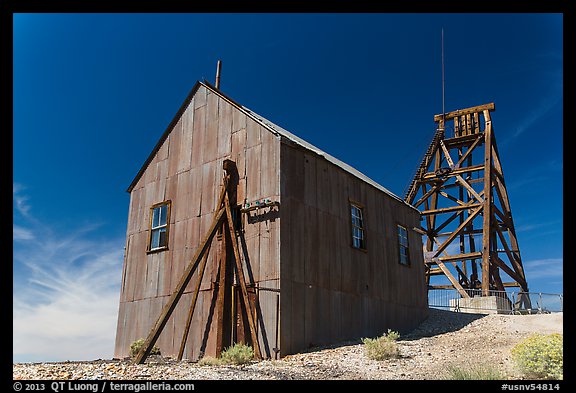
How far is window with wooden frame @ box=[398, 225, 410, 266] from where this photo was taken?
22.5m

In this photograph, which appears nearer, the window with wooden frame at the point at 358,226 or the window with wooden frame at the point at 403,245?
the window with wooden frame at the point at 358,226

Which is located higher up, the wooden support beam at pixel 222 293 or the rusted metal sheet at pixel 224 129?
the rusted metal sheet at pixel 224 129

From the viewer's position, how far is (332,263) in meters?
17.6

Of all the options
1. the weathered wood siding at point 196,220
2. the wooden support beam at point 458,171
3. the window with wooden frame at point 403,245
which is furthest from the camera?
the wooden support beam at point 458,171

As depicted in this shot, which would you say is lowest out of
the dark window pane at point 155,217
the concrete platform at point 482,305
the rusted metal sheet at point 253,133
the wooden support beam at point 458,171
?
the concrete platform at point 482,305

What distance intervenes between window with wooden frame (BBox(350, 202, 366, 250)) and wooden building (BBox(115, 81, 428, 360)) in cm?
6

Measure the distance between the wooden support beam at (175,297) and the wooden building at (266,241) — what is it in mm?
716

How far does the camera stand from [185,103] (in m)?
20.8

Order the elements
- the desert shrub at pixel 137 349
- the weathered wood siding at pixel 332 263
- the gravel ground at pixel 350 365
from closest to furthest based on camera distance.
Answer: the gravel ground at pixel 350 365, the weathered wood siding at pixel 332 263, the desert shrub at pixel 137 349

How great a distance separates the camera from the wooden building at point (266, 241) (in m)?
15.8

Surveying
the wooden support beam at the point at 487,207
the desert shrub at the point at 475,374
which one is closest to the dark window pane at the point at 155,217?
the desert shrub at the point at 475,374

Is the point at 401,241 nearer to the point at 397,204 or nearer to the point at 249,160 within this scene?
the point at 397,204

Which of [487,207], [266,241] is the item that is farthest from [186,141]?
[487,207]

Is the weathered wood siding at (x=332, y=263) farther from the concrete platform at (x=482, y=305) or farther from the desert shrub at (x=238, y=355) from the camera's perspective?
the concrete platform at (x=482, y=305)
